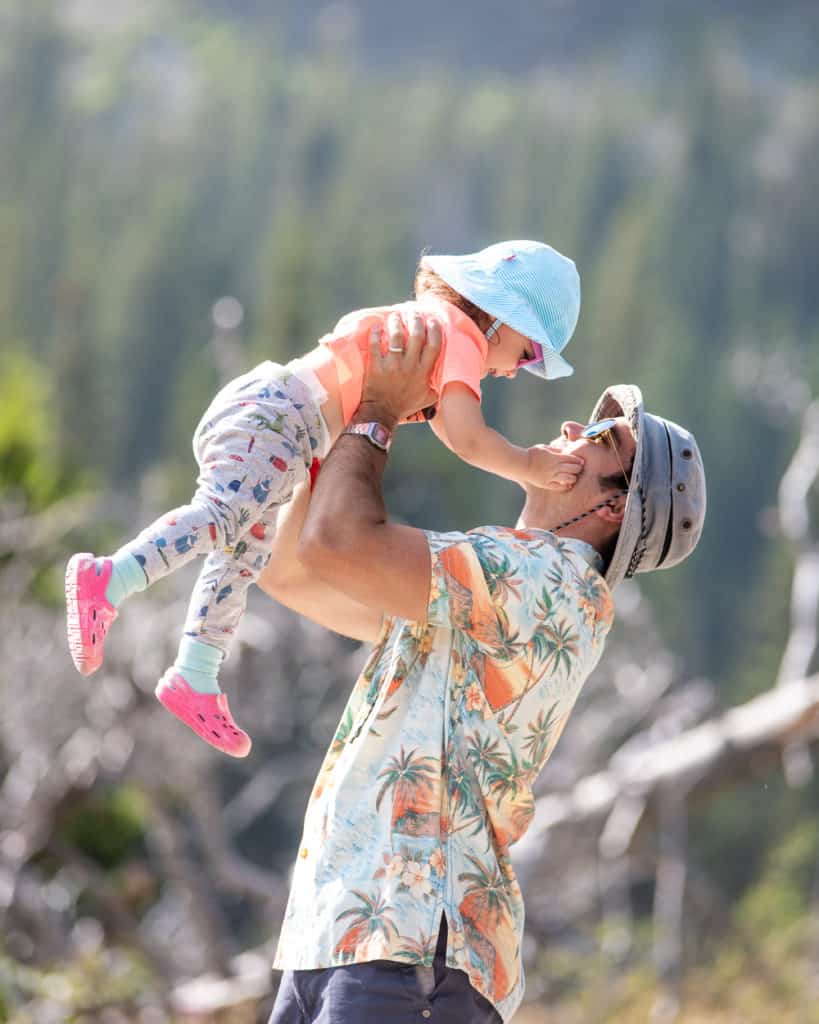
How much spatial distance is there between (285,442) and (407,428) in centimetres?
2142

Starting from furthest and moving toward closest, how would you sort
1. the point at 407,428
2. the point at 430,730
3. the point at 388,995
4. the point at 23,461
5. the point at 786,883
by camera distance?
the point at 407,428
the point at 786,883
the point at 23,461
the point at 430,730
the point at 388,995

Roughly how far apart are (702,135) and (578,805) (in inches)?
1775

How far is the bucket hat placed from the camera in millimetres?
2293

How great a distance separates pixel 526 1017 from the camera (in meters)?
8.13

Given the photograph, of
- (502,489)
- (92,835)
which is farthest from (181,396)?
(92,835)

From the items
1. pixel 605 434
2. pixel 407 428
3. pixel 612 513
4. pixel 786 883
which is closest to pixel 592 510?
pixel 612 513

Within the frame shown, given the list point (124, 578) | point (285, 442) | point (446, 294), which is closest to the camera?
point (124, 578)

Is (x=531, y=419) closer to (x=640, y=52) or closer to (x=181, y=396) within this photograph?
(x=181, y=396)

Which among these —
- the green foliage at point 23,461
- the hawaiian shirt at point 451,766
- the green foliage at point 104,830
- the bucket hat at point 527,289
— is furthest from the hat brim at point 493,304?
the green foliage at point 104,830

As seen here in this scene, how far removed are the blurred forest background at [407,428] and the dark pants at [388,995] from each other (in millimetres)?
2272

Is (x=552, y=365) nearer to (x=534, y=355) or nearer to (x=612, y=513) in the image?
(x=534, y=355)

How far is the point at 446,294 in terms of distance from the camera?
7.75 feet

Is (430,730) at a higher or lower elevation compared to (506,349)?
lower

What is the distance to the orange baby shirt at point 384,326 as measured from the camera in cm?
224
